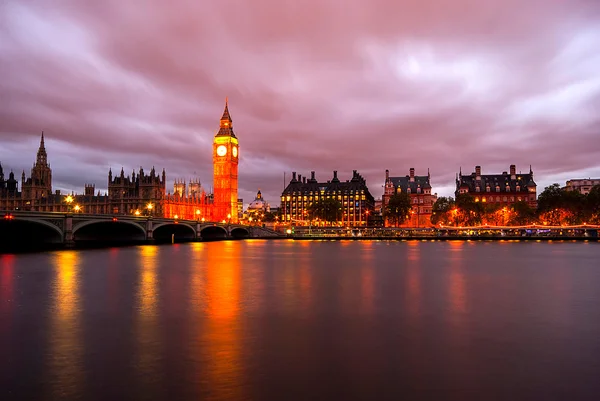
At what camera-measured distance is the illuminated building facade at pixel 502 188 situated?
6811 inches

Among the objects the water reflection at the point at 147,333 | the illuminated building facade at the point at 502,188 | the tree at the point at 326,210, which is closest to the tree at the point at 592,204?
the illuminated building facade at the point at 502,188

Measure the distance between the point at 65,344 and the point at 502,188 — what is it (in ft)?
594

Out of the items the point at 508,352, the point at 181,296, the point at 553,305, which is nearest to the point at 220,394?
the point at 508,352

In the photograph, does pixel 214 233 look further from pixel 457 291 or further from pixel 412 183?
pixel 457 291

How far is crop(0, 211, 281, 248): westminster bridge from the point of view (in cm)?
6388

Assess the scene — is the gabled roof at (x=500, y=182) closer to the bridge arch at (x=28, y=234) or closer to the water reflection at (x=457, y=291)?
the water reflection at (x=457, y=291)

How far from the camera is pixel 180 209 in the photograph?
535 ft

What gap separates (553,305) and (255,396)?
67.5 ft

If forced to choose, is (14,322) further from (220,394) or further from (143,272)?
(143,272)

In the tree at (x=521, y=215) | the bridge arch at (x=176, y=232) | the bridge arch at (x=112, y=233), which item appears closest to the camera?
the bridge arch at (x=112, y=233)

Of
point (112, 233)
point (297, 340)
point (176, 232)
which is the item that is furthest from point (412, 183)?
point (297, 340)

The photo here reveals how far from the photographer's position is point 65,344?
16.7 meters

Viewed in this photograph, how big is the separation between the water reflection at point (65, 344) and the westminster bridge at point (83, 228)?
3402cm

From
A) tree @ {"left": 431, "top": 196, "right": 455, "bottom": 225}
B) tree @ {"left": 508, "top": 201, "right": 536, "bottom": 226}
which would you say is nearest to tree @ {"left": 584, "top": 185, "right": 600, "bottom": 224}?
tree @ {"left": 508, "top": 201, "right": 536, "bottom": 226}
